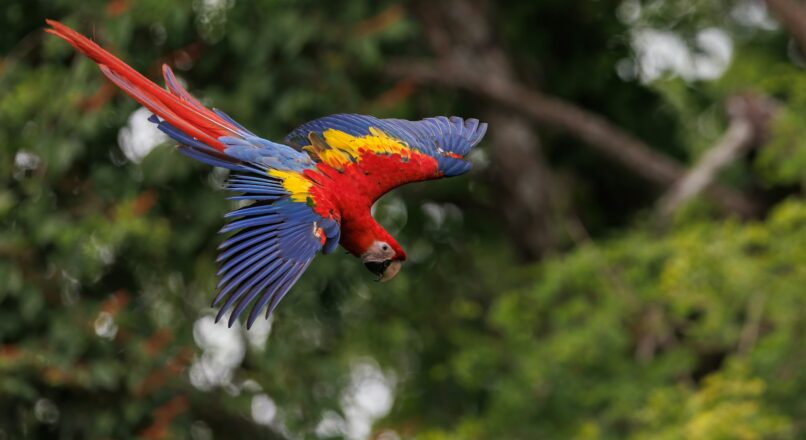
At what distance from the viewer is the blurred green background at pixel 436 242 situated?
5.99 meters

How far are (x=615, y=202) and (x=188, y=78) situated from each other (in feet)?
11.9

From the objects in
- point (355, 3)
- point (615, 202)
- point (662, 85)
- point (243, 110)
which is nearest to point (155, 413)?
point (243, 110)

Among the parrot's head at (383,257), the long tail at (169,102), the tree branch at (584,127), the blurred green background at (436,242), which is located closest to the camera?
the long tail at (169,102)

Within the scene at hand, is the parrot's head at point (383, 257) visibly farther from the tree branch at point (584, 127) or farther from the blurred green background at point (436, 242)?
the tree branch at point (584, 127)

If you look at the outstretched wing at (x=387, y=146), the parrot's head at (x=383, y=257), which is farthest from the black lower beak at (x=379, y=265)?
the outstretched wing at (x=387, y=146)

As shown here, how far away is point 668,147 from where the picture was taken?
9242 millimetres

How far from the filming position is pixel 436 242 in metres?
8.95

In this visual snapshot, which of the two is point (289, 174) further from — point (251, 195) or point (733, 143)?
point (733, 143)

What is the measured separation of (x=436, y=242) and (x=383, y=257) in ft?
16.9

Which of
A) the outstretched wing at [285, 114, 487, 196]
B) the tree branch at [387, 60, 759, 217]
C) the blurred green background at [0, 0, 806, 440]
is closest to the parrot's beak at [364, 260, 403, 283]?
the outstretched wing at [285, 114, 487, 196]

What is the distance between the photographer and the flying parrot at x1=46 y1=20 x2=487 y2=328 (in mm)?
3334

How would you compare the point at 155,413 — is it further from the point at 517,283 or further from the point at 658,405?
the point at 517,283

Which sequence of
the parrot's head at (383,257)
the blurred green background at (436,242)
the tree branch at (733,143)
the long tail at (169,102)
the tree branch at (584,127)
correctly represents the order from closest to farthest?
the long tail at (169,102) < the parrot's head at (383,257) < the blurred green background at (436,242) < the tree branch at (733,143) < the tree branch at (584,127)

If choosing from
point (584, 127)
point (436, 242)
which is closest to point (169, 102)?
point (584, 127)
